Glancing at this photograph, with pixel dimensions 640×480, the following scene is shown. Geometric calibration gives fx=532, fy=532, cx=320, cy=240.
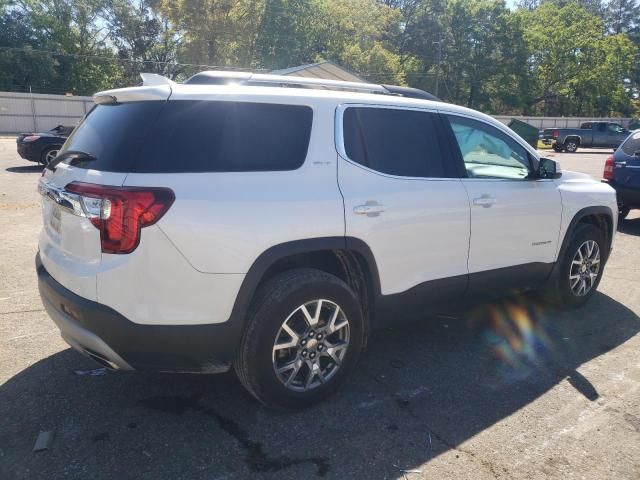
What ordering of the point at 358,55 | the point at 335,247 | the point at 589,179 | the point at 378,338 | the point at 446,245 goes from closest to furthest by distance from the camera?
the point at 335,247, the point at 446,245, the point at 378,338, the point at 589,179, the point at 358,55

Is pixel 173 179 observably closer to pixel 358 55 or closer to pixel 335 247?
pixel 335 247

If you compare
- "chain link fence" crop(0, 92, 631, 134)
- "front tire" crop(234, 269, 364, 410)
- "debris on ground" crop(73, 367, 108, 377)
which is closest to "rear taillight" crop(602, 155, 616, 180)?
"front tire" crop(234, 269, 364, 410)

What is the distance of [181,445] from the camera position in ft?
9.39

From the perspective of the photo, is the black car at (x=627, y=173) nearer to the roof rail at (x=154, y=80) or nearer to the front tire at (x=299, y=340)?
the front tire at (x=299, y=340)

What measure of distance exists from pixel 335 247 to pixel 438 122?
4.68 feet

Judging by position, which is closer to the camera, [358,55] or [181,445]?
[181,445]

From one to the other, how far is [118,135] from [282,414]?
1.85 meters

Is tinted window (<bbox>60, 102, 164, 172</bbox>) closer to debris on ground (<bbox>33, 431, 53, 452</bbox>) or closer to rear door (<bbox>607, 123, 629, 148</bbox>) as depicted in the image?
debris on ground (<bbox>33, 431, 53, 452</bbox>)

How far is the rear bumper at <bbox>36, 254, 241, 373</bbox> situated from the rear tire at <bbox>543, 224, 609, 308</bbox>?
10.6 ft

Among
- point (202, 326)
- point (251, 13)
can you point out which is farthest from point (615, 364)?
point (251, 13)

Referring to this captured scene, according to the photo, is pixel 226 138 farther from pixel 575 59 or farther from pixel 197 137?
Answer: pixel 575 59

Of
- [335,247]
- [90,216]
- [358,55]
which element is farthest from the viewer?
[358,55]

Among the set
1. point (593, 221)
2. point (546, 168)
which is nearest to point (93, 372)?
point (546, 168)

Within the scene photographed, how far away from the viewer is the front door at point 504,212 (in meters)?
3.99
